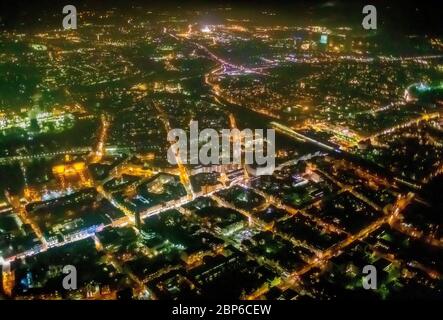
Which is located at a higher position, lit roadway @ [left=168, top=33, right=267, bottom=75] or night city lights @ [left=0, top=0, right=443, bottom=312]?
lit roadway @ [left=168, top=33, right=267, bottom=75]

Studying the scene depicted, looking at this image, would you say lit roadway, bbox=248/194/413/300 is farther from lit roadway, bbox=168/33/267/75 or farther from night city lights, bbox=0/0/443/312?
lit roadway, bbox=168/33/267/75

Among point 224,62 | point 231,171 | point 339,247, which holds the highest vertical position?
point 224,62

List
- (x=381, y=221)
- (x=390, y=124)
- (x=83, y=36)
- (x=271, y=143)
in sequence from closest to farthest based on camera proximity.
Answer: (x=381, y=221), (x=271, y=143), (x=390, y=124), (x=83, y=36)

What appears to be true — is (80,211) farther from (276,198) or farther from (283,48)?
(283,48)

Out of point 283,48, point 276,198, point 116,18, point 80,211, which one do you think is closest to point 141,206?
point 80,211

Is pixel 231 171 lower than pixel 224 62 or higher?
lower

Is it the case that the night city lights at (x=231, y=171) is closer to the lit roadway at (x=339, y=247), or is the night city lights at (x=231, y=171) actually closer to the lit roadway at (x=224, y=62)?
the lit roadway at (x=339, y=247)

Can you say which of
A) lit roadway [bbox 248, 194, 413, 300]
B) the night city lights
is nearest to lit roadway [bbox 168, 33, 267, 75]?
the night city lights

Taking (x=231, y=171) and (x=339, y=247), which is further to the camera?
(x=231, y=171)

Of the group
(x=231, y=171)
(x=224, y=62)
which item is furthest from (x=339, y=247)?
(x=224, y=62)

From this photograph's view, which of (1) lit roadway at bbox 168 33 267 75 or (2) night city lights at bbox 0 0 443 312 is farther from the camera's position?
(1) lit roadway at bbox 168 33 267 75

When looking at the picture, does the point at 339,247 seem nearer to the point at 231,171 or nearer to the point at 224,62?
the point at 231,171
